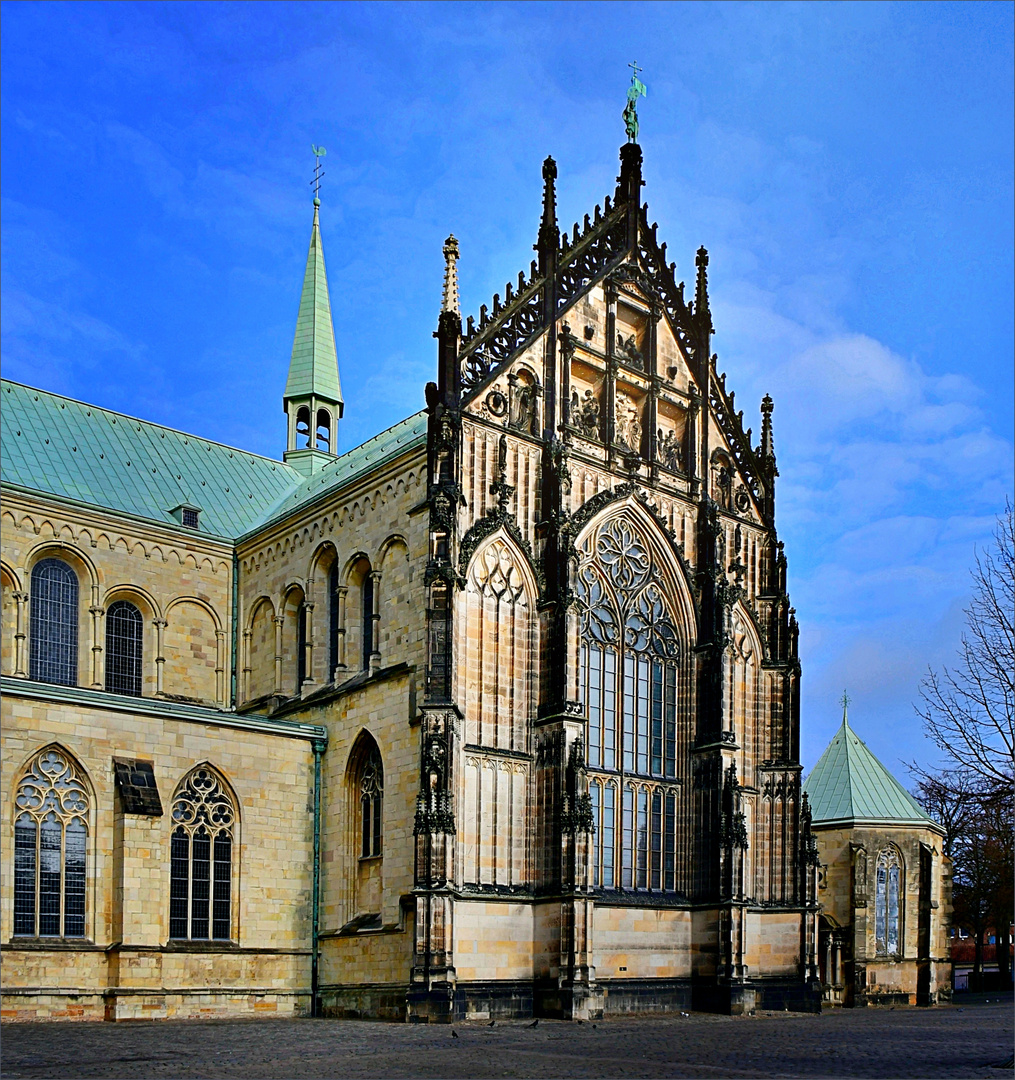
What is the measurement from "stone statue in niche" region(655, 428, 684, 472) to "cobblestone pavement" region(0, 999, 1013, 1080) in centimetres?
1565

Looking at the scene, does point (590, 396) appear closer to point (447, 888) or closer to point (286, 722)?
point (286, 722)

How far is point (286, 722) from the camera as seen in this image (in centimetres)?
3572

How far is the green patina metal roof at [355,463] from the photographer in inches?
1515

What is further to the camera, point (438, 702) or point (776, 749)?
point (776, 749)

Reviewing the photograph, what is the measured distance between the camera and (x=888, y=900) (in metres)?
47.8

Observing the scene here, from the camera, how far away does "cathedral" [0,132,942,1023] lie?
3128 centimetres

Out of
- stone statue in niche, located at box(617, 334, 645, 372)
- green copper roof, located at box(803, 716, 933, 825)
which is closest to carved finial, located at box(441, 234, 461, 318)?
stone statue in niche, located at box(617, 334, 645, 372)

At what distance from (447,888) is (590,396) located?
14.7 meters

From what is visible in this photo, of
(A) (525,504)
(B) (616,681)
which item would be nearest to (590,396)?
(A) (525,504)

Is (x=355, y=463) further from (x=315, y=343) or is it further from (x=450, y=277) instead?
(x=315, y=343)

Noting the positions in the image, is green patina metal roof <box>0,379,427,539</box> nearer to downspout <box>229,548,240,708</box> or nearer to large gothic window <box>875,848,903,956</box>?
downspout <box>229,548,240,708</box>

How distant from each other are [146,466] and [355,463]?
22.4 feet

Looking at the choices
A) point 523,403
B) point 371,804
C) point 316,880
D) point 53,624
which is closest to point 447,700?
point 371,804

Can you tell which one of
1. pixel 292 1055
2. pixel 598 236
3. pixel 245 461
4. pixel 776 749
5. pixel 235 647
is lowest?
pixel 292 1055
